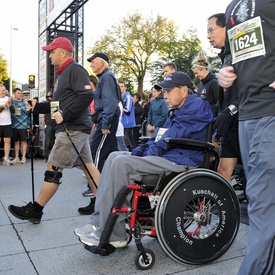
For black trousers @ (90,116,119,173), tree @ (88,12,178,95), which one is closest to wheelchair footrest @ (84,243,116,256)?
black trousers @ (90,116,119,173)

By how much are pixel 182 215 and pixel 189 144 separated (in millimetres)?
508

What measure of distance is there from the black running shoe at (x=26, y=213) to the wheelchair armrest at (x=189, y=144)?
1.74m

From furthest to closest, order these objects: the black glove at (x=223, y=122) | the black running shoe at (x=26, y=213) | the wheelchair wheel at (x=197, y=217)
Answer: the black running shoe at (x=26, y=213) → the black glove at (x=223, y=122) → the wheelchair wheel at (x=197, y=217)

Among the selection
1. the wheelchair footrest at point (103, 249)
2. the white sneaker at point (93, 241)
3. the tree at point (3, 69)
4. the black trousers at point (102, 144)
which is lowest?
the wheelchair footrest at point (103, 249)

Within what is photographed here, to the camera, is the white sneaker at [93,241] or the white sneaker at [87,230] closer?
the white sneaker at [93,241]

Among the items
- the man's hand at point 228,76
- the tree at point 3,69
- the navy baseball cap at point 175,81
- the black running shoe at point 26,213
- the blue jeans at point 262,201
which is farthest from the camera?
the tree at point 3,69

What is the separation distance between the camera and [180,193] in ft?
8.48

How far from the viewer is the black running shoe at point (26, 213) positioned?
3680mm

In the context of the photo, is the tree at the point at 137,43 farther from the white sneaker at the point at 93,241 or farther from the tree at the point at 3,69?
the white sneaker at the point at 93,241

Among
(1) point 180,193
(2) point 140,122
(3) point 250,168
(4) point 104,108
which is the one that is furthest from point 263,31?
(2) point 140,122

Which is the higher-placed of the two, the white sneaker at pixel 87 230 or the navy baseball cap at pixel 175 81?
the navy baseball cap at pixel 175 81

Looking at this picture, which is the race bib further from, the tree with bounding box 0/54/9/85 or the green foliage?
the tree with bounding box 0/54/9/85

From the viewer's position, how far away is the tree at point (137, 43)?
39.3 meters

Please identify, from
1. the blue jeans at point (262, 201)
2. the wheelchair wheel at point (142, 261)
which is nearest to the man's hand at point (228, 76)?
the blue jeans at point (262, 201)
